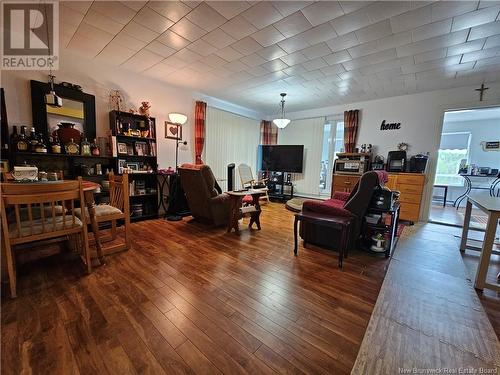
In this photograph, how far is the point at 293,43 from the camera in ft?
8.32

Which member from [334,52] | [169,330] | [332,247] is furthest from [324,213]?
[334,52]

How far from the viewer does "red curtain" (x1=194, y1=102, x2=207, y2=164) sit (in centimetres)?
455

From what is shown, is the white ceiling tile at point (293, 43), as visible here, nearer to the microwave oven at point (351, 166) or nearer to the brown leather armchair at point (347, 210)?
the brown leather armchair at point (347, 210)

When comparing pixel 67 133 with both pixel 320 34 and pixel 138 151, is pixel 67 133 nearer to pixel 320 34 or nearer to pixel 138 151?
pixel 138 151

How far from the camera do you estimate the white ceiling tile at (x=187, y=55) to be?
2831 mm

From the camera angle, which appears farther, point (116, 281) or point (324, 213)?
point (324, 213)

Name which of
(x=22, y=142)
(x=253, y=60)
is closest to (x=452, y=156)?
(x=253, y=60)

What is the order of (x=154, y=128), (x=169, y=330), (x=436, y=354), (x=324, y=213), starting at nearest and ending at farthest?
(x=436, y=354) < (x=169, y=330) < (x=324, y=213) < (x=154, y=128)

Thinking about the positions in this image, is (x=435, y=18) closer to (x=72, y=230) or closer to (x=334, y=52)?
(x=334, y=52)

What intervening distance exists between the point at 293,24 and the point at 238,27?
1.95ft

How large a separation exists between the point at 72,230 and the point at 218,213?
1.74 metres

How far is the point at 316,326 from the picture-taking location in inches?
53.6

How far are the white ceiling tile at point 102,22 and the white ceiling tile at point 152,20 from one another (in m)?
0.30

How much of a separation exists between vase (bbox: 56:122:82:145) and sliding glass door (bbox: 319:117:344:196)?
17.0 feet
